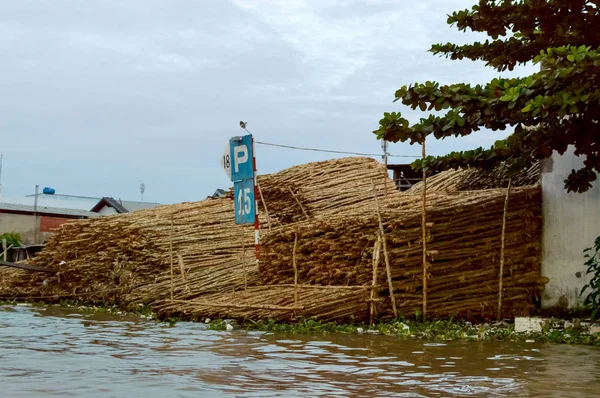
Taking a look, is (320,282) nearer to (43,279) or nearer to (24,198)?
(43,279)

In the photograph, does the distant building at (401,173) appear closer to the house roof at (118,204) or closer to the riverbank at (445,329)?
the riverbank at (445,329)

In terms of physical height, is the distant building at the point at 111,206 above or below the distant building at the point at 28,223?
above

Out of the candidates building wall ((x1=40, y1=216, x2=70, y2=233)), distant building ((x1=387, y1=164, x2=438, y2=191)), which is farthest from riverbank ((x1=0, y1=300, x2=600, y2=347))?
building wall ((x1=40, y1=216, x2=70, y2=233))

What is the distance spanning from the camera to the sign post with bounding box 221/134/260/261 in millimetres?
12031

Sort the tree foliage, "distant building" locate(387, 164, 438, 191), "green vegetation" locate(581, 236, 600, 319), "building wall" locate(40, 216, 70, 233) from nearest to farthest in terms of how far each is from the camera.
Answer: the tree foliage < "green vegetation" locate(581, 236, 600, 319) < "distant building" locate(387, 164, 438, 191) < "building wall" locate(40, 216, 70, 233)

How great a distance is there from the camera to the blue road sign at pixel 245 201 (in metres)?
12.0

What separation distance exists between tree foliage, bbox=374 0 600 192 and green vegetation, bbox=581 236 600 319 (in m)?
0.80

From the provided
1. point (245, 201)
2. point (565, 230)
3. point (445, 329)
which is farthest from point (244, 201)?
point (565, 230)

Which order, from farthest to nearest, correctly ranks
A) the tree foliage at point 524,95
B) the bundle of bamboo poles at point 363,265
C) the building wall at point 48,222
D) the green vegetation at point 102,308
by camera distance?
the building wall at point 48,222, the green vegetation at point 102,308, the bundle of bamboo poles at point 363,265, the tree foliage at point 524,95

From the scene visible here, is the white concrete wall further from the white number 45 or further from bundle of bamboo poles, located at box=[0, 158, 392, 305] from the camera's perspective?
the white number 45

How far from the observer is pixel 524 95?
7.52 m

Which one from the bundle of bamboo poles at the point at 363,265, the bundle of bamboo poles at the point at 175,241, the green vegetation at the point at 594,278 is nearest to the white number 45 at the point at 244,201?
the bundle of bamboo poles at the point at 363,265

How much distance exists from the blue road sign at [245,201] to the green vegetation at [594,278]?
15.8ft

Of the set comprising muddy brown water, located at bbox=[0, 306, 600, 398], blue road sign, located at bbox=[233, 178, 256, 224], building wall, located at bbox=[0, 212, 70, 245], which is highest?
building wall, located at bbox=[0, 212, 70, 245]
